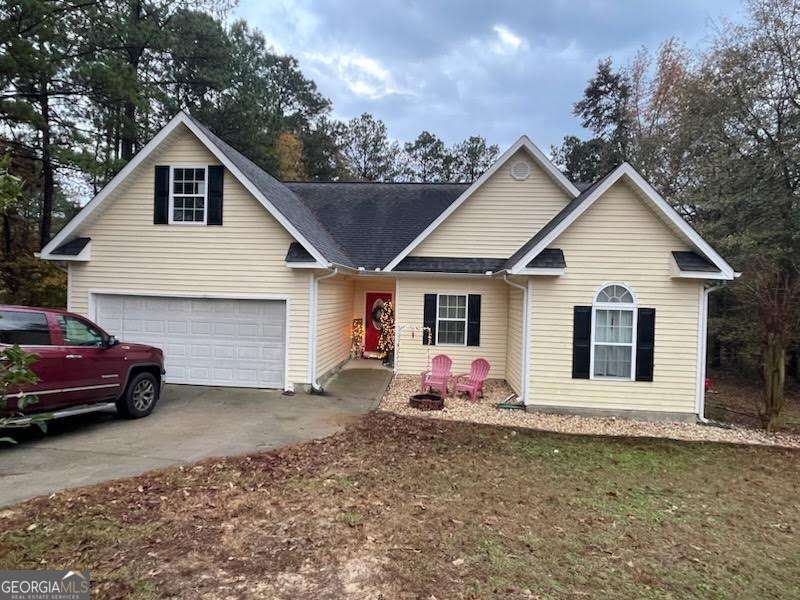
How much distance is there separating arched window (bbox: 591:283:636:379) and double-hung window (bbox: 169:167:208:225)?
8.84m

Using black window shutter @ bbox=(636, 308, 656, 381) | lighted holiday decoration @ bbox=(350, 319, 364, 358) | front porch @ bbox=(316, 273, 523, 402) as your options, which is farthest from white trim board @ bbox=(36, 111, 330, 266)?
black window shutter @ bbox=(636, 308, 656, 381)

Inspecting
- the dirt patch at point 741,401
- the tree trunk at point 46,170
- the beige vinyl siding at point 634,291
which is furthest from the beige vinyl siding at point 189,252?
the dirt patch at point 741,401

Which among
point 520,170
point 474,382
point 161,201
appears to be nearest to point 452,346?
point 474,382

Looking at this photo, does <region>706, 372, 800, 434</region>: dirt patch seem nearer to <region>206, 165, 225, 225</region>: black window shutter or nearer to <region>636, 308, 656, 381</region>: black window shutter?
<region>636, 308, 656, 381</region>: black window shutter

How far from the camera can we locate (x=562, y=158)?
34781 mm

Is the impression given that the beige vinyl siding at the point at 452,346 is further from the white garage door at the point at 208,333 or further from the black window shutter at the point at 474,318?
the white garage door at the point at 208,333

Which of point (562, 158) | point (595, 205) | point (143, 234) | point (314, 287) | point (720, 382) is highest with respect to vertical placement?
point (562, 158)

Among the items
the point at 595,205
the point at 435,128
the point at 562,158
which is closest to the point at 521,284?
the point at 595,205

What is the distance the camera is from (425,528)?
436 cm

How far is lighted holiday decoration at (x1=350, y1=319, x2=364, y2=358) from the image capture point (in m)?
14.5

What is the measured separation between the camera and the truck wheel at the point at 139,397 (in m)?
7.57

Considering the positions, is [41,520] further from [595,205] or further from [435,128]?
[435,128]

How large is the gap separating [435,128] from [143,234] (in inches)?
1307

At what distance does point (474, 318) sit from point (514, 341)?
157 centimetres
